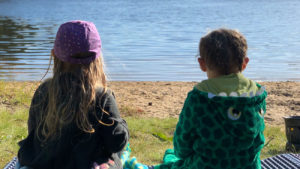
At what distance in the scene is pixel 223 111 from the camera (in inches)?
93.4

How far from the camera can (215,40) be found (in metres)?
2.41

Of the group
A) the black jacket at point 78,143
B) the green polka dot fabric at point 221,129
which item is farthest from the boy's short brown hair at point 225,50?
the black jacket at point 78,143

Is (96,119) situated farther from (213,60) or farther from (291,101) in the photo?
(291,101)

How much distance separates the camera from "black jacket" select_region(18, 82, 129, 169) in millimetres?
2520

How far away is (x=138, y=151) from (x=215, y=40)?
218 cm

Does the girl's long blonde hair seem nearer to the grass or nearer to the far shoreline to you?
the grass

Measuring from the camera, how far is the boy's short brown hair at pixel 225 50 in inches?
94.6

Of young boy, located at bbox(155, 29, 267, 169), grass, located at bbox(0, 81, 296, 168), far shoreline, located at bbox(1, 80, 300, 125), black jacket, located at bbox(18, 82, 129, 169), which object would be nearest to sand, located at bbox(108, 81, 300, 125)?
far shoreline, located at bbox(1, 80, 300, 125)

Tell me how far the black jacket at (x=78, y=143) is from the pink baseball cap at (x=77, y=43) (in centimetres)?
24

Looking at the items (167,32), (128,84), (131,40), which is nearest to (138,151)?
(128,84)

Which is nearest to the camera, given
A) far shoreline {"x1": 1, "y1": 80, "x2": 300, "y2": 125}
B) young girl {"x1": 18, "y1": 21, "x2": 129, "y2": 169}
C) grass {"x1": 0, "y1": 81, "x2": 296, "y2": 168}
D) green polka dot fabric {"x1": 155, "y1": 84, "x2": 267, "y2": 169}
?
green polka dot fabric {"x1": 155, "y1": 84, "x2": 267, "y2": 169}

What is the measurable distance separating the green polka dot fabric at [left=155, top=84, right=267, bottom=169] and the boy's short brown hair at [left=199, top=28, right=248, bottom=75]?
20 centimetres

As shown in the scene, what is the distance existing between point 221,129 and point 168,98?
18.2ft

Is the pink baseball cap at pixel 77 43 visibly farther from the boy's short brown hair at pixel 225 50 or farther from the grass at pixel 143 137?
the grass at pixel 143 137
